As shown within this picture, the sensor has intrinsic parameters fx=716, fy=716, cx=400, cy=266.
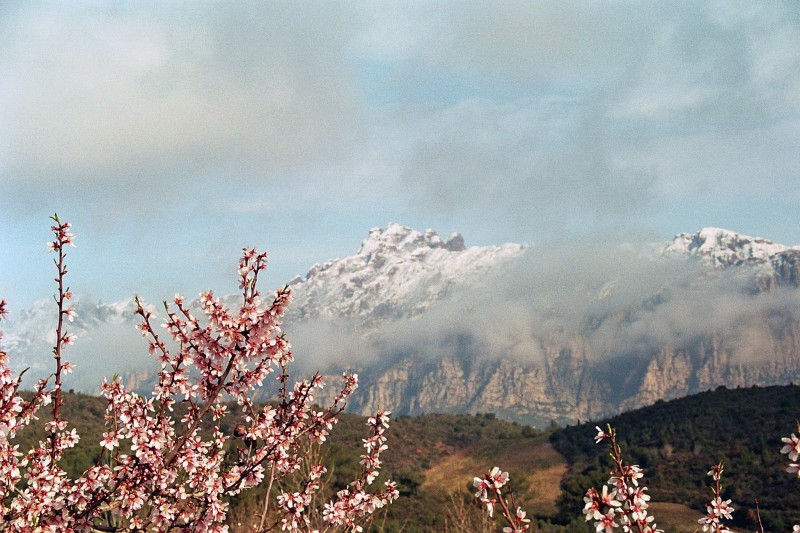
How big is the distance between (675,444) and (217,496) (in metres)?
86.6

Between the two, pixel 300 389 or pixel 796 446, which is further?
pixel 300 389

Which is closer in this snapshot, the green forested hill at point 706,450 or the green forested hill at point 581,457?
the green forested hill at point 581,457

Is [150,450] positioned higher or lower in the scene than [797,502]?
higher

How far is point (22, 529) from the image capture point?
22.8 feet

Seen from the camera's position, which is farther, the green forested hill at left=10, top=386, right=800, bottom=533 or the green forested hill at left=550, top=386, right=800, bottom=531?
the green forested hill at left=550, top=386, right=800, bottom=531

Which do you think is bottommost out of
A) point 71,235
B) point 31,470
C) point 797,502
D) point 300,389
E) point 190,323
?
point 797,502

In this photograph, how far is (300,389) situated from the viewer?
8750mm

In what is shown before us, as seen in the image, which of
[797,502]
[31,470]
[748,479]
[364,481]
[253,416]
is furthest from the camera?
[748,479]

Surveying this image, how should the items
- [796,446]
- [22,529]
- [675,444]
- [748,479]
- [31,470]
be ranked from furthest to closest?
1. [675,444]
2. [748,479]
3. [31,470]
4. [22,529]
5. [796,446]

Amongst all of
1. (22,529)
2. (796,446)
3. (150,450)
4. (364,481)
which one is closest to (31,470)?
(22,529)

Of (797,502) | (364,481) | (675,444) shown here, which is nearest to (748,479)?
(797,502)

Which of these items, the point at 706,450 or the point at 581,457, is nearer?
the point at 706,450

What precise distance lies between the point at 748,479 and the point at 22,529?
6892cm

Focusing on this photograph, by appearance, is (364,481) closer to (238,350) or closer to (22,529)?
(238,350)
